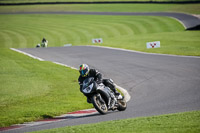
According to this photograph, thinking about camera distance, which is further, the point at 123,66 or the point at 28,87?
the point at 123,66

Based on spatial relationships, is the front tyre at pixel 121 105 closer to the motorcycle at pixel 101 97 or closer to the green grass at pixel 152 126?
the motorcycle at pixel 101 97

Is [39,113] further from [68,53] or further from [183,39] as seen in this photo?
[183,39]

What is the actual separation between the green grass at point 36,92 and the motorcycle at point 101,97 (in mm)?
1663

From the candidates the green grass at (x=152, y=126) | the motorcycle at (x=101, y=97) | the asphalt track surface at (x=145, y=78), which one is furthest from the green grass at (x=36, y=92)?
the green grass at (x=152, y=126)

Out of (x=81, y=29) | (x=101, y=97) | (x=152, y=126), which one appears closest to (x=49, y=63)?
(x=101, y=97)

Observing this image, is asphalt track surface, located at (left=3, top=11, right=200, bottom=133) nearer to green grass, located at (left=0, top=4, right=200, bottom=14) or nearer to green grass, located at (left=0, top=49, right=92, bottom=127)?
green grass, located at (left=0, top=49, right=92, bottom=127)

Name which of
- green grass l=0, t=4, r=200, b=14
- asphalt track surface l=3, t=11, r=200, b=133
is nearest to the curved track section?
asphalt track surface l=3, t=11, r=200, b=133

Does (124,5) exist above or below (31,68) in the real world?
above

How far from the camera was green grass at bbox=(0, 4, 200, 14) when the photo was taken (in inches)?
2614

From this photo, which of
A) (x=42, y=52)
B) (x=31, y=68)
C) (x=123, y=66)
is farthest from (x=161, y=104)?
(x=42, y=52)

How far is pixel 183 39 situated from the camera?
36.9m

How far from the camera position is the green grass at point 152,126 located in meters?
8.46

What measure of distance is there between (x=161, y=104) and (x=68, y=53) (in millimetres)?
18578

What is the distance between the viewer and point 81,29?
5903 centimetres
